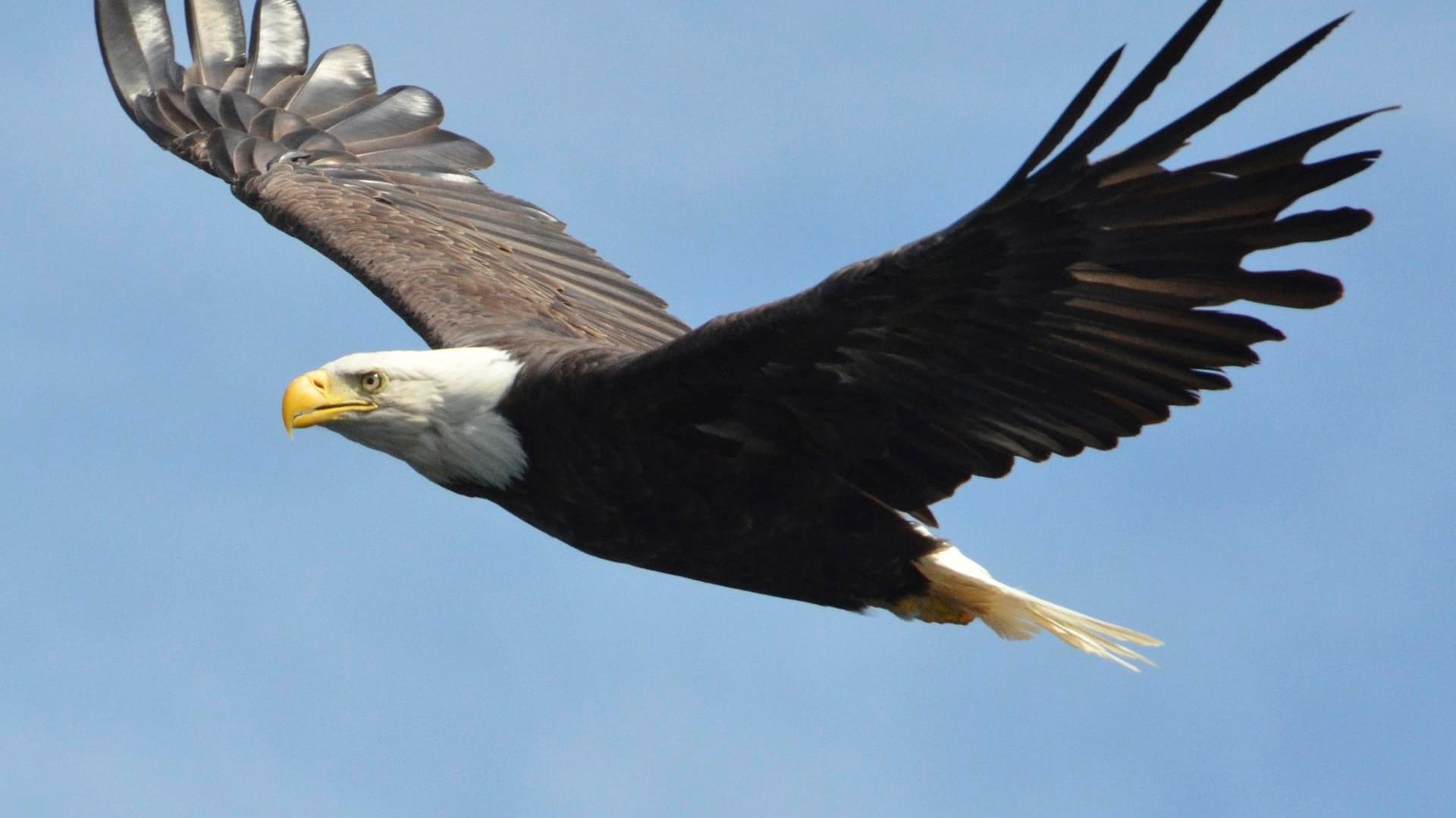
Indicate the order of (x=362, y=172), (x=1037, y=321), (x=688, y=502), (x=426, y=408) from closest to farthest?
(x=1037, y=321)
(x=688, y=502)
(x=426, y=408)
(x=362, y=172)

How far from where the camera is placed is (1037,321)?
6.30 m

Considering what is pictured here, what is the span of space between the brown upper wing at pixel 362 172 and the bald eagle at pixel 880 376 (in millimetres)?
47

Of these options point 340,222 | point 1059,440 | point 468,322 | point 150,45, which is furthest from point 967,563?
point 150,45

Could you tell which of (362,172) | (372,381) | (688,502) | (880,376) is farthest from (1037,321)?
(362,172)

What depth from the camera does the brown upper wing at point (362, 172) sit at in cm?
914

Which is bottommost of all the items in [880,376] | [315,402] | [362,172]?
[315,402]

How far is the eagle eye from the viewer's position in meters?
7.50

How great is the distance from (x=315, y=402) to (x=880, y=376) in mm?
2129

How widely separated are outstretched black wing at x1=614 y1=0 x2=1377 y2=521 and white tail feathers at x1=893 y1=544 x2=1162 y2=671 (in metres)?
0.68

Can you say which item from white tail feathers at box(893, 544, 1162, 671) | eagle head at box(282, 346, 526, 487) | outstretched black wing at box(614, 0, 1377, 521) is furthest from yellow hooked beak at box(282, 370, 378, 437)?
white tail feathers at box(893, 544, 1162, 671)

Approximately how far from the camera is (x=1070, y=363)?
6410 millimetres

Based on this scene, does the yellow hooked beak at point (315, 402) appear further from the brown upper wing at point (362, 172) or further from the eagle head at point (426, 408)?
the brown upper wing at point (362, 172)

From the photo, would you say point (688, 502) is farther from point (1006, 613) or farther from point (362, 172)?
point (362, 172)

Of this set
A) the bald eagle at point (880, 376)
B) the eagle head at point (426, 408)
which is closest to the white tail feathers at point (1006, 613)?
the bald eagle at point (880, 376)
